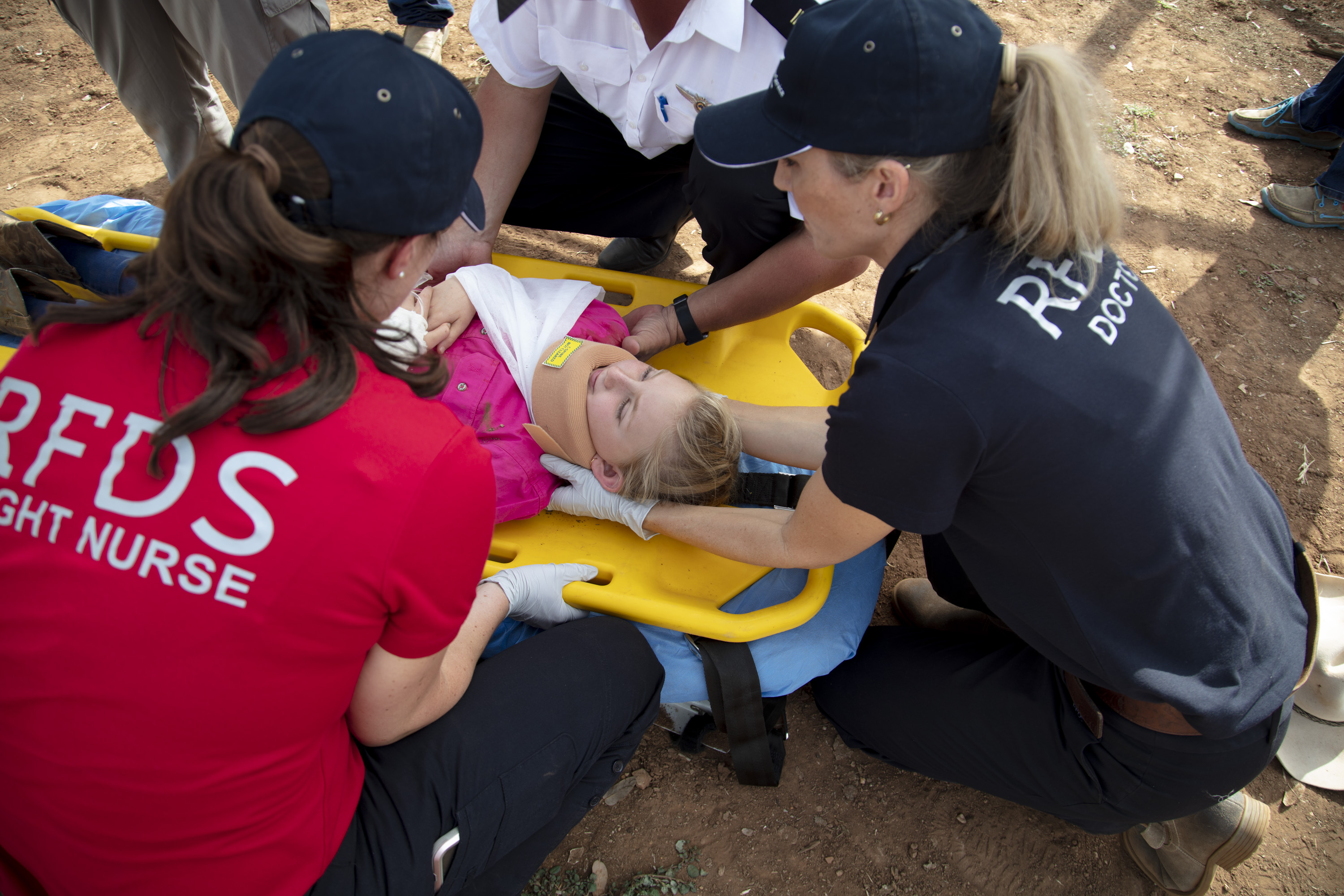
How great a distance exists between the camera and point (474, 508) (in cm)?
118

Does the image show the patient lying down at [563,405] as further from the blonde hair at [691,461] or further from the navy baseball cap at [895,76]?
the navy baseball cap at [895,76]

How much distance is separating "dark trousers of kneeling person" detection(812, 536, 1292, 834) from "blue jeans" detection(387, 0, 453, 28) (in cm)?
363

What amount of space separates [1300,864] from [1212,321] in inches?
84.9

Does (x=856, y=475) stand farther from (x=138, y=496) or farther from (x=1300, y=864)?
(x=1300, y=864)

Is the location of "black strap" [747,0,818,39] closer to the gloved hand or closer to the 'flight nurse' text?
the gloved hand

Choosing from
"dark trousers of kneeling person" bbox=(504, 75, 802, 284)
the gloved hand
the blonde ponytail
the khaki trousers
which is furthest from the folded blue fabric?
the blonde ponytail

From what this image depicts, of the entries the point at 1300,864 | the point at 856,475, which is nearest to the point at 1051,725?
the point at 856,475

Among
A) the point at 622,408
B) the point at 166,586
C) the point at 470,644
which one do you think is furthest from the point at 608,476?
the point at 166,586

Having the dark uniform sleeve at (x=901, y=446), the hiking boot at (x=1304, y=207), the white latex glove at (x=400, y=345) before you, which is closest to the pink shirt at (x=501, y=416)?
the white latex glove at (x=400, y=345)

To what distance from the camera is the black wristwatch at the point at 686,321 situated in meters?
2.44

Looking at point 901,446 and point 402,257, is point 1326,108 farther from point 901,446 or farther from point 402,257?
point 402,257

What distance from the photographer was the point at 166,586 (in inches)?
39.5

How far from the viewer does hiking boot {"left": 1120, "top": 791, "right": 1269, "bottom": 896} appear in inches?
73.3

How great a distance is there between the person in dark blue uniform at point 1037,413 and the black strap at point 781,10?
0.59 metres
